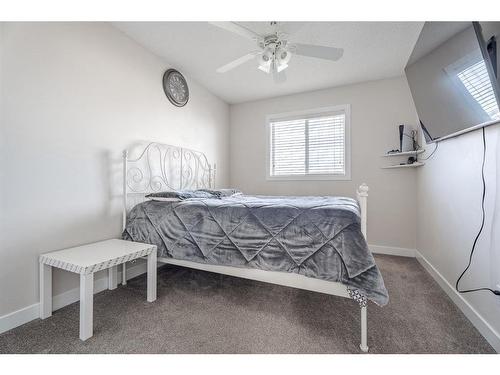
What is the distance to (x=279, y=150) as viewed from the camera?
3.85 m

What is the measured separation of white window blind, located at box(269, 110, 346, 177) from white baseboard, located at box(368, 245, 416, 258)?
116 centimetres

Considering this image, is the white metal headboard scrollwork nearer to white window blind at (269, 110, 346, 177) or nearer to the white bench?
the white bench

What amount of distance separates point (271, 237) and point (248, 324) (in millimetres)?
597

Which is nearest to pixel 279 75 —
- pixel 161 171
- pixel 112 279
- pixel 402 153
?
pixel 161 171

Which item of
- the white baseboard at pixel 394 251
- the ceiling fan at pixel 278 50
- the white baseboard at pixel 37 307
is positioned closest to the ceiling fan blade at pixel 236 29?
the ceiling fan at pixel 278 50

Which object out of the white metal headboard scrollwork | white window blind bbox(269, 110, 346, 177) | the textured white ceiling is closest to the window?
white window blind bbox(269, 110, 346, 177)

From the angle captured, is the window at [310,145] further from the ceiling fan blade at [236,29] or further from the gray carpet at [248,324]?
the ceiling fan blade at [236,29]

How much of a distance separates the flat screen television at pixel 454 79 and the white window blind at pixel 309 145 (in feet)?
3.90

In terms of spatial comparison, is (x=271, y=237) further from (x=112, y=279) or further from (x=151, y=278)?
(x=112, y=279)

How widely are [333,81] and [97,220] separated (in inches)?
132

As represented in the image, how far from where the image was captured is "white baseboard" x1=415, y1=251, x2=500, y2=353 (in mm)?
1315

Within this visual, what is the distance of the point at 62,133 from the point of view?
1.76m
